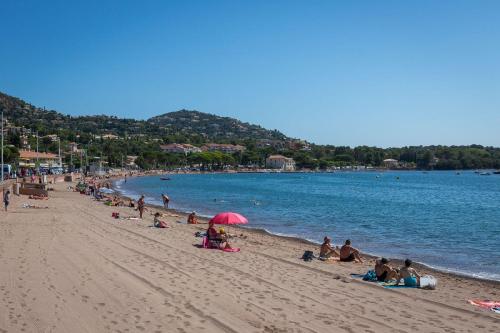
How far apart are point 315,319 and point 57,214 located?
20.3m

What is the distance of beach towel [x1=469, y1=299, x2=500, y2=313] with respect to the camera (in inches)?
390

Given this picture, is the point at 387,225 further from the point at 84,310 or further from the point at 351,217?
the point at 84,310

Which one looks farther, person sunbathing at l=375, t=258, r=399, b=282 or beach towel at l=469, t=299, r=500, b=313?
person sunbathing at l=375, t=258, r=399, b=282

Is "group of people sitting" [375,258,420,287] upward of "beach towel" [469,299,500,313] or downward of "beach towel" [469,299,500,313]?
upward

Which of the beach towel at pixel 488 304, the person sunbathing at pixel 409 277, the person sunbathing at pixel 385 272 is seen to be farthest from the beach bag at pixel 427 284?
the beach towel at pixel 488 304

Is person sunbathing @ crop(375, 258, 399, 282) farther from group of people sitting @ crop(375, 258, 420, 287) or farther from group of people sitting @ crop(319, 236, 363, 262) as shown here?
group of people sitting @ crop(319, 236, 363, 262)

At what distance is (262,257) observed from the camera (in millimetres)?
15281

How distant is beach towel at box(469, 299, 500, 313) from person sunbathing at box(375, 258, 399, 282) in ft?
6.54

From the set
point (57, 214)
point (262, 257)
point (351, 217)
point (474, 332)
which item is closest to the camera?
point (474, 332)

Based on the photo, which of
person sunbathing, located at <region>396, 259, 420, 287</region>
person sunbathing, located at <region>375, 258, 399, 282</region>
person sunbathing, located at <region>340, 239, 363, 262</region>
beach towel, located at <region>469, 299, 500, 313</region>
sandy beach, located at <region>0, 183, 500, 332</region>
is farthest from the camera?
person sunbathing, located at <region>340, 239, 363, 262</region>

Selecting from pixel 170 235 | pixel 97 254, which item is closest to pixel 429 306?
pixel 97 254

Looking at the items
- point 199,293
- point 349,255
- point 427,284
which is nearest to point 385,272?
point 427,284

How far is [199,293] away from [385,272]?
201 inches

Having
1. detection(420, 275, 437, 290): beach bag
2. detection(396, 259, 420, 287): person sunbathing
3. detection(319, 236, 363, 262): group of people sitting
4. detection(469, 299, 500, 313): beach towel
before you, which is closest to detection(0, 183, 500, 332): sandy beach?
detection(420, 275, 437, 290): beach bag
